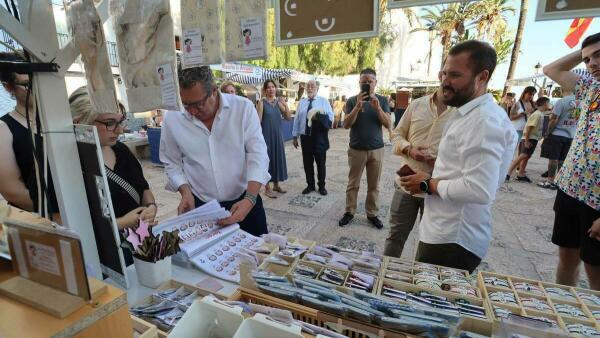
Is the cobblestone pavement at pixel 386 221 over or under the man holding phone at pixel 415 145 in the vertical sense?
under

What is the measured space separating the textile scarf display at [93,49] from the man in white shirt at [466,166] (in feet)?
4.71

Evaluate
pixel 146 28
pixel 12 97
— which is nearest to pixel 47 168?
pixel 146 28

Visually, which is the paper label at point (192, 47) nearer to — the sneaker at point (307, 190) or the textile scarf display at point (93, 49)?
the textile scarf display at point (93, 49)

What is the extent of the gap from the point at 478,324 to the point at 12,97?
223 centimetres

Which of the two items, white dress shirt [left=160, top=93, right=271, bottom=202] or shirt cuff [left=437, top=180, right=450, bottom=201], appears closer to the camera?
shirt cuff [left=437, top=180, right=450, bottom=201]

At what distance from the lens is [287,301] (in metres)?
0.94

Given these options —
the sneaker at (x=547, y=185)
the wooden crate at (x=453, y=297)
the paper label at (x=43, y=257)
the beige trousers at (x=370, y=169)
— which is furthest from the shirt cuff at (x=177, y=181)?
the sneaker at (x=547, y=185)

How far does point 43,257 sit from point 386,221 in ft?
12.6

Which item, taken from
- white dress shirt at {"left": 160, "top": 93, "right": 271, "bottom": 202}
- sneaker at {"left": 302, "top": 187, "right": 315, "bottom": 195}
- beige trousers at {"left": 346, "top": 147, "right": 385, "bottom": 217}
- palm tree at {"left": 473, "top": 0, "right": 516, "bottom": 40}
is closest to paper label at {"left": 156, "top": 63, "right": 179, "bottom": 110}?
white dress shirt at {"left": 160, "top": 93, "right": 271, "bottom": 202}

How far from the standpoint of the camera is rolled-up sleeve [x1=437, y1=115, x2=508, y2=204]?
1.32m

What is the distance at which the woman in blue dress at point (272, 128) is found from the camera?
4.61 metres

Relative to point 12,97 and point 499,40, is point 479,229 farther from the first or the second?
point 499,40

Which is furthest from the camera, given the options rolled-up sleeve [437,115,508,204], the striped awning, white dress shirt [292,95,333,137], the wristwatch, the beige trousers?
the striped awning

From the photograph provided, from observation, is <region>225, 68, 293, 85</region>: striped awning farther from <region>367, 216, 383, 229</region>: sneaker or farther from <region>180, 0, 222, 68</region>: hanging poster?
<region>180, 0, 222, 68</region>: hanging poster
